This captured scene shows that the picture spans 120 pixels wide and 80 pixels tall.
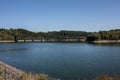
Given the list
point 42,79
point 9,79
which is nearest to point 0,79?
point 9,79

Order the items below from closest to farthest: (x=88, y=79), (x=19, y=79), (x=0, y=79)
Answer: (x=0, y=79), (x=19, y=79), (x=88, y=79)

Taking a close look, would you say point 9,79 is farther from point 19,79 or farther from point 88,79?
point 88,79

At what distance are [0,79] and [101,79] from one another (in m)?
6.92

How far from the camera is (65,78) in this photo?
31.8m

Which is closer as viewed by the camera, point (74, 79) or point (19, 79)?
point (19, 79)

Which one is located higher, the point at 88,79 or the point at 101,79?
the point at 101,79

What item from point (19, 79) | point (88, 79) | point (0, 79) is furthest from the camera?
point (88, 79)

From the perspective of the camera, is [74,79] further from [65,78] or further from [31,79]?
[31,79]

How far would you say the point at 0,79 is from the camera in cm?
1789

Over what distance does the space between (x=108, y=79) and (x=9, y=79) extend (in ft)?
23.1

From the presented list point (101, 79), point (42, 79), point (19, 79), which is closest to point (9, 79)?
point (19, 79)

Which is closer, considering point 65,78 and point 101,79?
point 101,79

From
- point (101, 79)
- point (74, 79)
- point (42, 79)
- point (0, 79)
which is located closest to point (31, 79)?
point (42, 79)

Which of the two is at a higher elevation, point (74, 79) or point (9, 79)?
point (9, 79)
